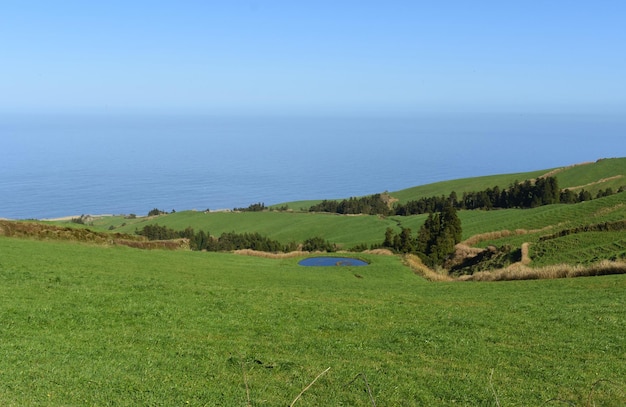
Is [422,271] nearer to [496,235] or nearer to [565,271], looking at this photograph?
[565,271]

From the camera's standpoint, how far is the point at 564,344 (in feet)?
44.5

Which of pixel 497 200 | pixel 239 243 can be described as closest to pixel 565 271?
pixel 239 243

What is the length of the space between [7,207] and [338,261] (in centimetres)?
14006

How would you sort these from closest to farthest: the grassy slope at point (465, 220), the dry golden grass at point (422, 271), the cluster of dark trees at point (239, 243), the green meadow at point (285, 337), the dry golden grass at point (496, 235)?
1. the green meadow at point (285, 337)
2. the dry golden grass at point (422, 271)
3. the grassy slope at point (465, 220)
4. the dry golden grass at point (496, 235)
5. the cluster of dark trees at point (239, 243)

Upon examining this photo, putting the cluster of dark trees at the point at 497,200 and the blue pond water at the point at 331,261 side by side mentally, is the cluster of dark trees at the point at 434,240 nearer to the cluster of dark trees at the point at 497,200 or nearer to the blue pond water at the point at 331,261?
the blue pond water at the point at 331,261

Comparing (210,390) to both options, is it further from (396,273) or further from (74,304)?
(396,273)

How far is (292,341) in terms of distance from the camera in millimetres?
13938

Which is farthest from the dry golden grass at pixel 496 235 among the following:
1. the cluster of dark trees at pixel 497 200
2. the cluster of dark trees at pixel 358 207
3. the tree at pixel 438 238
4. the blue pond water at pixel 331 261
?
the cluster of dark trees at pixel 358 207

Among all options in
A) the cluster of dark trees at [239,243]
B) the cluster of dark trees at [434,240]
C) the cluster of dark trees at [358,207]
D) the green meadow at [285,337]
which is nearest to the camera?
the green meadow at [285,337]

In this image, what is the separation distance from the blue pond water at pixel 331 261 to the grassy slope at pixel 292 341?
1333 cm

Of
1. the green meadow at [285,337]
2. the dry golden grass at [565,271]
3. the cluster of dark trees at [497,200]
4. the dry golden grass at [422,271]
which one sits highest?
the cluster of dark trees at [497,200]

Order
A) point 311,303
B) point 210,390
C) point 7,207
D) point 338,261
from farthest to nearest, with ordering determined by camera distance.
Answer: point 7,207 < point 338,261 < point 311,303 < point 210,390

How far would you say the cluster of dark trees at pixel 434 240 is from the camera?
46938mm

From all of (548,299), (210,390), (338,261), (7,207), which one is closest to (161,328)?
(210,390)
